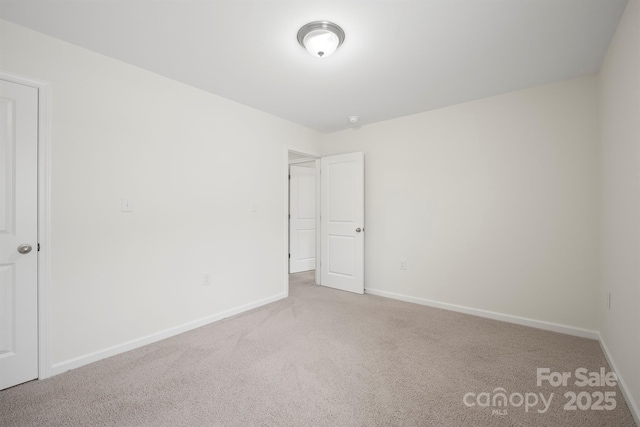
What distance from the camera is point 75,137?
2.14 m

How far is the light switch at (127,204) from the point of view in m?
2.38

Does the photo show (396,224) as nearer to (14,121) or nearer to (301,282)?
(301,282)

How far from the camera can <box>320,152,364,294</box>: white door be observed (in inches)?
161

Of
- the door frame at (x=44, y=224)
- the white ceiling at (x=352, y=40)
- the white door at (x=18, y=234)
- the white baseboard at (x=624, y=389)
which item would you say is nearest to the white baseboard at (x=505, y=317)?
the white baseboard at (x=624, y=389)

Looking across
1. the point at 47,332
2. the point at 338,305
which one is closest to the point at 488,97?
the point at 338,305

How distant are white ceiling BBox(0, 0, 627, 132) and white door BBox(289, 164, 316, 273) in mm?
2609

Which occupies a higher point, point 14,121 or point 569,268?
point 14,121

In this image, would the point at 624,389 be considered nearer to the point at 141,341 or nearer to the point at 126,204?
the point at 141,341

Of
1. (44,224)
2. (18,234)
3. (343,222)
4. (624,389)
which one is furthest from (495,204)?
(18,234)

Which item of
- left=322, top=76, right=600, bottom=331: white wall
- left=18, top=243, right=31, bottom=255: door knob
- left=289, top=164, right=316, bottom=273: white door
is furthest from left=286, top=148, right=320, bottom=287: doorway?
left=18, top=243, right=31, bottom=255: door knob

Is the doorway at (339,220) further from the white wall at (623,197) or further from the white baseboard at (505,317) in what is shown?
the white wall at (623,197)

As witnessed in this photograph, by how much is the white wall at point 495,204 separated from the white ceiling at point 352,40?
39 cm

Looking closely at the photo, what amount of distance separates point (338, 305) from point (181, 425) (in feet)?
7.39

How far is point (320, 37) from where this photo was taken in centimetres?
196
